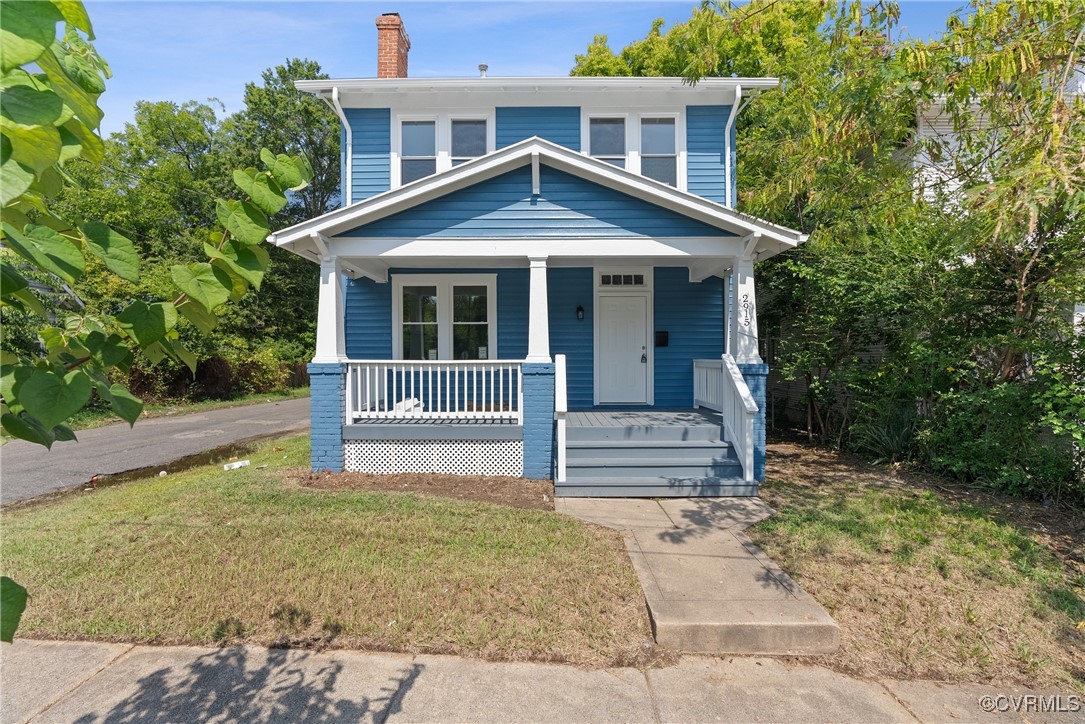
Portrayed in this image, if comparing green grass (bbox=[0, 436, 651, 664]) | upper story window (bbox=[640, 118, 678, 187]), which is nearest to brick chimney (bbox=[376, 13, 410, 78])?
upper story window (bbox=[640, 118, 678, 187])

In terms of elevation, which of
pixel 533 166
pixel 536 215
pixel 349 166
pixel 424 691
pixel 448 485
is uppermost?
pixel 349 166

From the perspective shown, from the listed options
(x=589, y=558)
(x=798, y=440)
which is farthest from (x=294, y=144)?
(x=589, y=558)

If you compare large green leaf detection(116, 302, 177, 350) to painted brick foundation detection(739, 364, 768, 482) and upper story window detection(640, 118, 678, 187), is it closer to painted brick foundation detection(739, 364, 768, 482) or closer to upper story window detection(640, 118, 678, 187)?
painted brick foundation detection(739, 364, 768, 482)

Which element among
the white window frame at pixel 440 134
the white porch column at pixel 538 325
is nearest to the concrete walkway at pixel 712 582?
the white porch column at pixel 538 325

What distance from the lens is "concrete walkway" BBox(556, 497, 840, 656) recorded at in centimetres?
355

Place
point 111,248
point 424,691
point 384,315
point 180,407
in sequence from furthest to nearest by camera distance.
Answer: point 180,407 → point 384,315 → point 424,691 → point 111,248

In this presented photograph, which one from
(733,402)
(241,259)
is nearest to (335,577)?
(241,259)

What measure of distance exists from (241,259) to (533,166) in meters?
6.76

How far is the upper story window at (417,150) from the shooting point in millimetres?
10109

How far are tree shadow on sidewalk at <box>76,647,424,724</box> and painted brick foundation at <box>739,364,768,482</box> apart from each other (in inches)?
212

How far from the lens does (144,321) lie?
118 centimetres

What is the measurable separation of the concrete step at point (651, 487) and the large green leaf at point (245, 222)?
6.02 meters

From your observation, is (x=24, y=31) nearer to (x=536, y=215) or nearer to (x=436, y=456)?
(x=536, y=215)

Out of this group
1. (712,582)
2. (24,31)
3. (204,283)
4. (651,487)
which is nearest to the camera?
(24,31)
